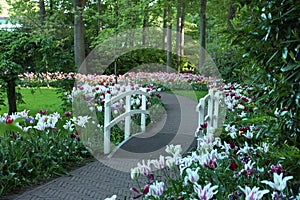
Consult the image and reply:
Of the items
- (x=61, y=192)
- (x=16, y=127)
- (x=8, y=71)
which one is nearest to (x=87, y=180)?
(x=61, y=192)

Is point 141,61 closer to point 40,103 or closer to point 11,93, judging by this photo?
point 40,103

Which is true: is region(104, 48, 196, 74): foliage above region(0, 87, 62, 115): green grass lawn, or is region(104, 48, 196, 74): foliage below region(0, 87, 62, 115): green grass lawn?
above

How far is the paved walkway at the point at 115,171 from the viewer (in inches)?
147

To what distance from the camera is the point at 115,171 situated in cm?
459

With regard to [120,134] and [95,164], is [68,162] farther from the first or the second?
[120,134]

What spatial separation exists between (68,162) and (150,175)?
2.47 m

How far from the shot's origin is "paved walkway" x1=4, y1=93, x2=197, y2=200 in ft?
12.3

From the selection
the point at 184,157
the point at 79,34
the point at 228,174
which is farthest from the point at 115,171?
the point at 79,34

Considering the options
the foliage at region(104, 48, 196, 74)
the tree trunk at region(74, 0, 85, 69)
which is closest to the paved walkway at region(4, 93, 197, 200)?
the tree trunk at region(74, 0, 85, 69)

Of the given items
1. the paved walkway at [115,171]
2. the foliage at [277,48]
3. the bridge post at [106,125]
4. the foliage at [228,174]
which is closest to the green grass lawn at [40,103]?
the paved walkway at [115,171]

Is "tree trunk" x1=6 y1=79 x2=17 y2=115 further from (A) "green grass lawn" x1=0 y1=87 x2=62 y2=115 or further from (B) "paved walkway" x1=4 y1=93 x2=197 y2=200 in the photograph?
(B) "paved walkway" x1=4 y1=93 x2=197 y2=200

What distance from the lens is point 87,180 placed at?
4.18 m

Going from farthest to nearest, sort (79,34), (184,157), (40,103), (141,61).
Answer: (141,61), (79,34), (40,103), (184,157)

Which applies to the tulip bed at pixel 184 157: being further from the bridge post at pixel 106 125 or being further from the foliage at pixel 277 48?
the bridge post at pixel 106 125
